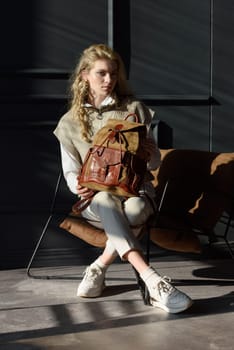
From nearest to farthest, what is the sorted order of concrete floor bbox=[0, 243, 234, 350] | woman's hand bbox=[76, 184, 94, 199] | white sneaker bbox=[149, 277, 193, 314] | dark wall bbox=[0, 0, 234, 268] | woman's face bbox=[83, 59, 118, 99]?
concrete floor bbox=[0, 243, 234, 350]
white sneaker bbox=[149, 277, 193, 314]
woman's hand bbox=[76, 184, 94, 199]
woman's face bbox=[83, 59, 118, 99]
dark wall bbox=[0, 0, 234, 268]

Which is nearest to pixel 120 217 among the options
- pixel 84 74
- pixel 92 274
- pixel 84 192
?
pixel 84 192

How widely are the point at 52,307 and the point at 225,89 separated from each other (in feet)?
5.56

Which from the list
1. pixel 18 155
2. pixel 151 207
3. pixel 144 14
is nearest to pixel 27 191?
pixel 18 155

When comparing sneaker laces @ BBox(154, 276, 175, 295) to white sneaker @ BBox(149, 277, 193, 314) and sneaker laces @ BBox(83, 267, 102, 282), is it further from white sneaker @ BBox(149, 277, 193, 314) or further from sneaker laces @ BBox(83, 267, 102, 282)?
sneaker laces @ BBox(83, 267, 102, 282)

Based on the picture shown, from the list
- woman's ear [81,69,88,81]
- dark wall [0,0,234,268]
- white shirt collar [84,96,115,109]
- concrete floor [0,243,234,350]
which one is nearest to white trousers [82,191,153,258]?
concrete floor [0,243,234,350]

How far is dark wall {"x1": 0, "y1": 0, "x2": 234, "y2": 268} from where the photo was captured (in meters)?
4.04

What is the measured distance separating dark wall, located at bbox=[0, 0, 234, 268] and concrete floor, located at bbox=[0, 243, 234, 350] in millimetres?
359

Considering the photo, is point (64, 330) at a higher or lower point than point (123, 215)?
lower

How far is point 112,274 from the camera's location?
404 centimetres

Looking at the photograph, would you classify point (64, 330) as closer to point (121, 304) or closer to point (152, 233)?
point (121, 304)

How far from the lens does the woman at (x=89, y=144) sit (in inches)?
131

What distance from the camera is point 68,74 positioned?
4.10m

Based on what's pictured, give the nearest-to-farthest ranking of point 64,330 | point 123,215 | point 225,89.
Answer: point 64,330 < point 123,215 < point 225,89

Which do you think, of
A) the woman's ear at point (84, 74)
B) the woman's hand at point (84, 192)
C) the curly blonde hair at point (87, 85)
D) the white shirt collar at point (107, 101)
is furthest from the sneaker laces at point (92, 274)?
the woman's ear at point (84, 74)
